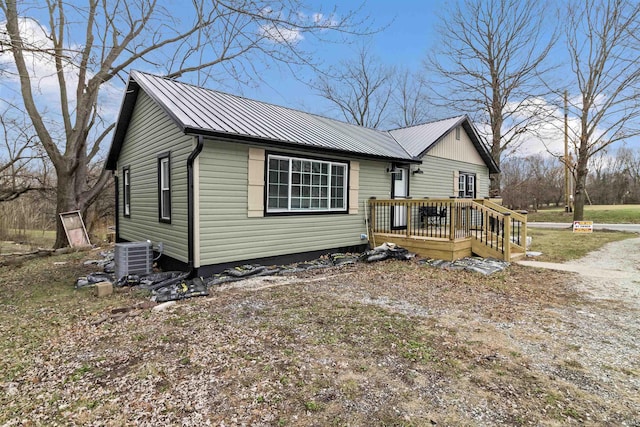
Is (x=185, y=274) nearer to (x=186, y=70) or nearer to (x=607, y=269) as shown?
(x=607, y=269)

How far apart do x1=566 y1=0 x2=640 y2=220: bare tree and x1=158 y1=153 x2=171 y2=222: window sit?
18.0 m

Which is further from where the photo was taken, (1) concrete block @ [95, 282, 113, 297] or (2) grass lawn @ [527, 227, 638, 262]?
(2) grass lawn @ [527, 227, 638, 262]

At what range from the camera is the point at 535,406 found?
2.35 metres

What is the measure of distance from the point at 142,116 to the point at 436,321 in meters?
8.15

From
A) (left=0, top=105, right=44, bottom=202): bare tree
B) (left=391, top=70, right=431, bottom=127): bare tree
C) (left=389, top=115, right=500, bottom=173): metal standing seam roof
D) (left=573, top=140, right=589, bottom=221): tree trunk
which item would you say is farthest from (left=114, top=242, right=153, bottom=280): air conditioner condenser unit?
(left=391, top=70, right=431, bottom=127): bare tree

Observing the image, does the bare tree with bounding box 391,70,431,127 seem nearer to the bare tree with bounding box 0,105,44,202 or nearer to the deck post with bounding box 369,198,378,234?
the deck post with bounding box 369,198,378,234

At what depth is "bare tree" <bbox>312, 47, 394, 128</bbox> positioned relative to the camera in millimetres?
24936

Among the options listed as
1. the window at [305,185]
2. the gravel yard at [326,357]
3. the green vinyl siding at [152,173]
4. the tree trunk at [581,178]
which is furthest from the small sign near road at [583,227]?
the green vinyl siding at [152,173]

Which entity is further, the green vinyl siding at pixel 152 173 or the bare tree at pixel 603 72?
the bare tree at pixel 603 72

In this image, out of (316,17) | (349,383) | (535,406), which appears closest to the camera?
(535,406)

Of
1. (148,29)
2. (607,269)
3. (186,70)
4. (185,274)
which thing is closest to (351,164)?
(185,274)

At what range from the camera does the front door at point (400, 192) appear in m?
9.77

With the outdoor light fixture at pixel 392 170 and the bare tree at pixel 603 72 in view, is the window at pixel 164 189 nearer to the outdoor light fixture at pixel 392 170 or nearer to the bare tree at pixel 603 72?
the outdoor light fixture at pixel 392 170

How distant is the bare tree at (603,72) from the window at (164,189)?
707 inches
